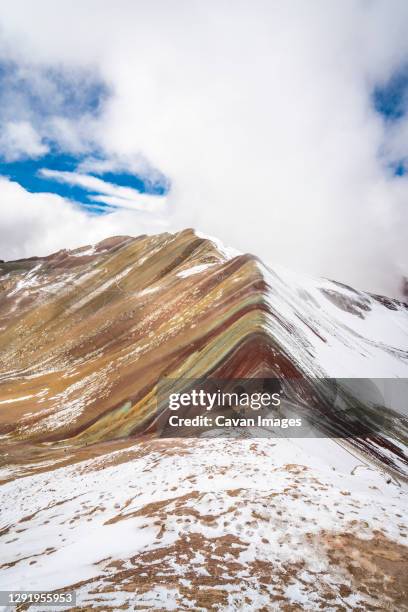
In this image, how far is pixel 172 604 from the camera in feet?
21.4

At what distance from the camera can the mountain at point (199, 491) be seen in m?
7.34

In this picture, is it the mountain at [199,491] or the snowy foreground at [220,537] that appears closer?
the snowy foreground at [220,537]

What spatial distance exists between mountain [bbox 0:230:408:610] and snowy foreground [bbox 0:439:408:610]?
0.04 m

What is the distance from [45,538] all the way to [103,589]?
515 cm

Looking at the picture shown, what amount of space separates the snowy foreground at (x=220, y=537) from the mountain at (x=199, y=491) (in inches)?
1.6
